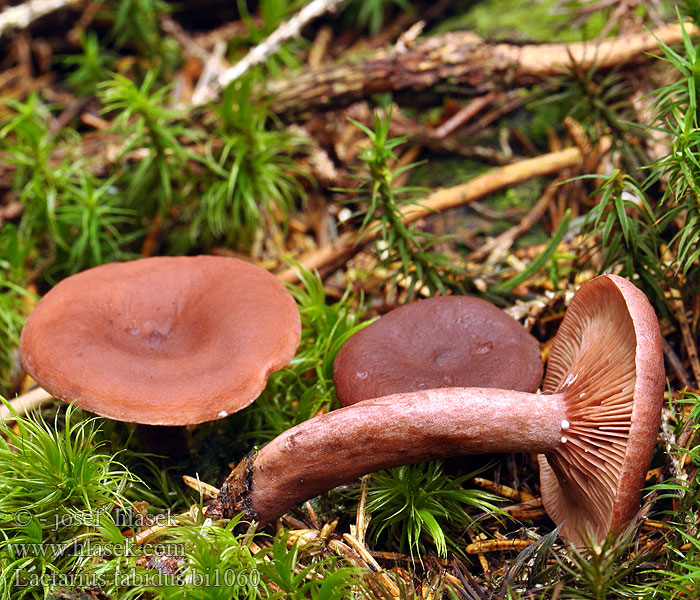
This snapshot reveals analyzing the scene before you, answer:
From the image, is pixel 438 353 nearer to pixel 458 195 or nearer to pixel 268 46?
pixel 458 195

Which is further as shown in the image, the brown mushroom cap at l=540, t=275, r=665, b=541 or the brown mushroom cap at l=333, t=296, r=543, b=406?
the brown mushroom cap at l=333, t=296, r=543, b=406

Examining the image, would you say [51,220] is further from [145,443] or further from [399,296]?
[399,296]

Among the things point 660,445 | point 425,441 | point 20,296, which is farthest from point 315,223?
point 660,445

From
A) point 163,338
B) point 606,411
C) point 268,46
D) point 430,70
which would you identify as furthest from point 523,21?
point 163,338

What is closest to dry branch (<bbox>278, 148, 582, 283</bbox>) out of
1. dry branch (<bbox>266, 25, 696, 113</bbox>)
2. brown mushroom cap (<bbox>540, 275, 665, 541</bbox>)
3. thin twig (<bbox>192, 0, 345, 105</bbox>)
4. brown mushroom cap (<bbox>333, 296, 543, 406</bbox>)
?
dry branch (<bbox>266, 25, 696, 113</bbox>)

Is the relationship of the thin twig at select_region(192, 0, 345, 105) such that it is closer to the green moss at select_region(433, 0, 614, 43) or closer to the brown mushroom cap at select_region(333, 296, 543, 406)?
the green moss at select_region(433, 0, 614, 43)
